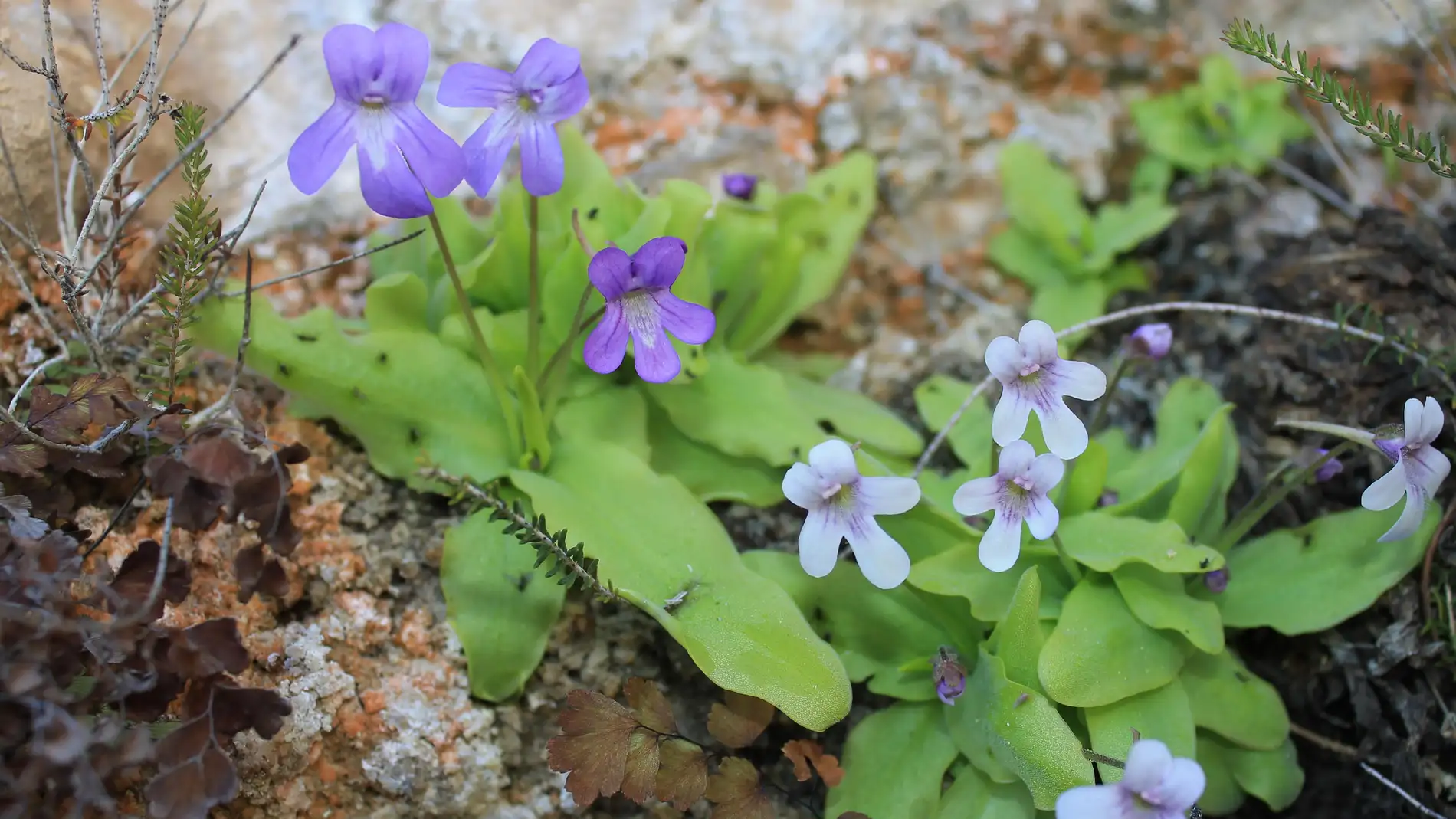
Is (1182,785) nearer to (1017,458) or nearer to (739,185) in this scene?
(1017,458)

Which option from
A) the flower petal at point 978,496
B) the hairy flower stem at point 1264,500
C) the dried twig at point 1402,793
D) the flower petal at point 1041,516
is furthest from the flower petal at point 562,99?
the dried twig at point 1402,793

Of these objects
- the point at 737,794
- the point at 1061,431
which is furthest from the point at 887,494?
the point at 737,794

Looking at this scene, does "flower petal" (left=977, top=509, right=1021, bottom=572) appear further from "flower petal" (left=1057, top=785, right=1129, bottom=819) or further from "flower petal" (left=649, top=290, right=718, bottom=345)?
"flower petal" (left=649, top=290, right=718, bottom=345)

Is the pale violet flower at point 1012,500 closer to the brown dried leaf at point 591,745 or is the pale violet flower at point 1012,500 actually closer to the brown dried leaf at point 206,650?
the brown dried leaf at point 591,745

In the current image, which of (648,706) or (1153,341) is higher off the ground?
(1153,341)

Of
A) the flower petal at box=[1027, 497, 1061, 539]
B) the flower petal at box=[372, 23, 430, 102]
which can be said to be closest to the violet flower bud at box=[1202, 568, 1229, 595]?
the flower petal at box=[1027, 497, 1061, 539]

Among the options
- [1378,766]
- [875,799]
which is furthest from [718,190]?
[1378,766]

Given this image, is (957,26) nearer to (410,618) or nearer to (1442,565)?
(1442,565)
